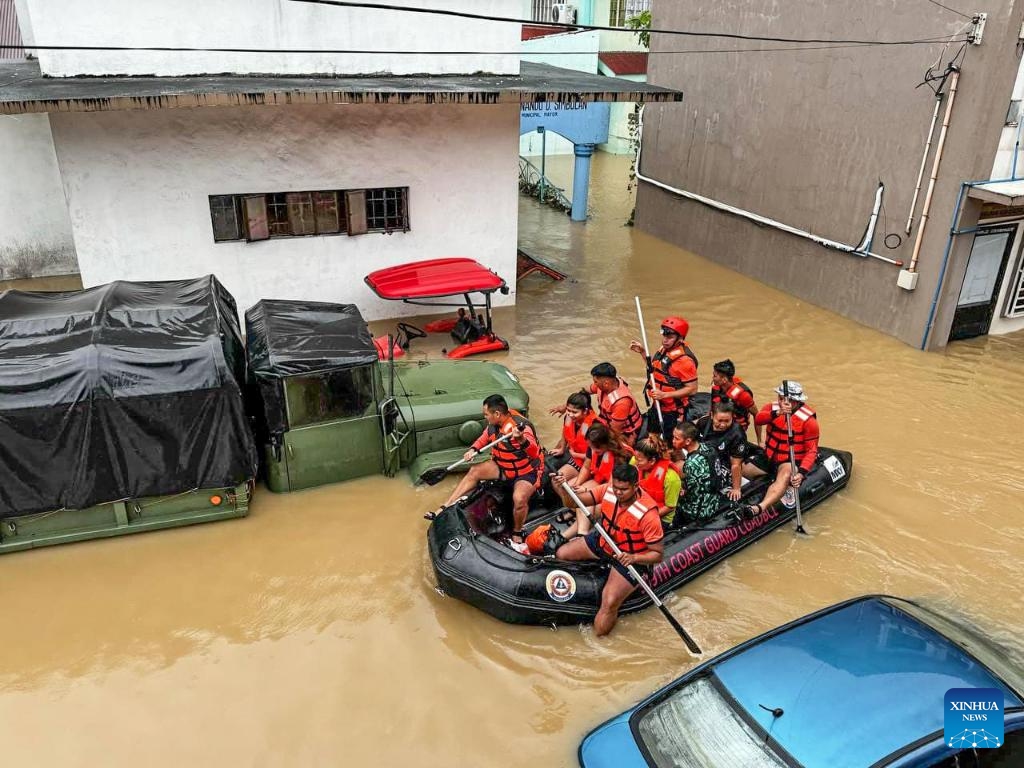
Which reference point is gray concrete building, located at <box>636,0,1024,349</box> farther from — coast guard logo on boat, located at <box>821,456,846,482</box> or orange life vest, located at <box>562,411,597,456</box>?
orange life vest, located at <box>562,411,597,456</box>

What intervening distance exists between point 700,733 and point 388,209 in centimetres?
1094

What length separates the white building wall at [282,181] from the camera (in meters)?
11.9

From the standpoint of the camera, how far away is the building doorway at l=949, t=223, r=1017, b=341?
13.2 meters

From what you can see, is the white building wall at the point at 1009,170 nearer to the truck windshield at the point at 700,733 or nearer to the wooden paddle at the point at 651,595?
the wooden paddle at the point at 651,595

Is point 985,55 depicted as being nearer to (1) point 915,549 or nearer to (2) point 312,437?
(1) point 915,549

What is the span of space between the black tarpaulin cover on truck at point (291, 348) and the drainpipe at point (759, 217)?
388 inches

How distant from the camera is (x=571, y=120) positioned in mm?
20359

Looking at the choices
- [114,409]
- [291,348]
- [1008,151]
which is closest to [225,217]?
[291,348]

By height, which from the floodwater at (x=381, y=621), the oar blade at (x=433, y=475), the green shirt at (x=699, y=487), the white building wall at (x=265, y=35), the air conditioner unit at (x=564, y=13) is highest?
the air conditioner unit at (x=564, y=13)

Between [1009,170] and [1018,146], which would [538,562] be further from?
[1018,146]

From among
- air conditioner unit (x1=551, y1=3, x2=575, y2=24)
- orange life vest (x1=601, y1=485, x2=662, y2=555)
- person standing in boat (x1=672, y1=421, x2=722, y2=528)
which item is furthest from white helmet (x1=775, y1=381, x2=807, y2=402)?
air conditioner unit (x1=551, y1=3, x2=575, y2=24)

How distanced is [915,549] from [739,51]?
1245 centimetres

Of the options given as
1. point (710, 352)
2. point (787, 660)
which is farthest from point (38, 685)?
point (710, 352)

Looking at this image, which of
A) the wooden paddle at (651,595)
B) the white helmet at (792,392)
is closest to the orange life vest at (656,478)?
the wooden paddle at (651,595)
